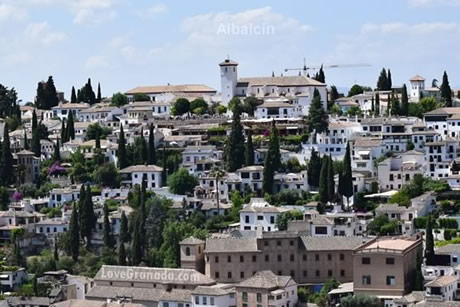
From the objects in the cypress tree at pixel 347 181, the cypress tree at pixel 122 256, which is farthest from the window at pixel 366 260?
the cypress tree at pixel 122 256

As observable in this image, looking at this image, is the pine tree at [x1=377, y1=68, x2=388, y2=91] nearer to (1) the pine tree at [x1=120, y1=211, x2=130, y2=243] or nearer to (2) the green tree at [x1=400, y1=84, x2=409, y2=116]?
(2) the green tree at [x1=400, y1=84, x2=409, y2=116]

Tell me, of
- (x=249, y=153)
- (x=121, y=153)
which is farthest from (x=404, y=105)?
(x=121, y=153)

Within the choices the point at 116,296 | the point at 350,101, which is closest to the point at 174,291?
the point at 116,296

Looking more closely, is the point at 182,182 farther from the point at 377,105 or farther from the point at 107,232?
the point at 377,105

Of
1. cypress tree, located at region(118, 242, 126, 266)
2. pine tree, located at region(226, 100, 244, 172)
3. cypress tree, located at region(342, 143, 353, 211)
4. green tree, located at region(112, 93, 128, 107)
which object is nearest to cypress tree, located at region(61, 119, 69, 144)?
green tree, located at region(112, 93, 128, 107)

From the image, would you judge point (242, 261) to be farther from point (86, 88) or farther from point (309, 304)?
point (86, 88)

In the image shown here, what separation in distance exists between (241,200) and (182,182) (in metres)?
3.09

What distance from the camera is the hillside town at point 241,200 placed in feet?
141

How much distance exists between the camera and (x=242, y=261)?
44.7 metres

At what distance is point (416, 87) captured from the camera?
223ft

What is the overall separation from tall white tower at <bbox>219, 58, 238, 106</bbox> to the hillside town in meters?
0.11

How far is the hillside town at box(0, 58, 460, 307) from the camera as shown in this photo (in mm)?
43125

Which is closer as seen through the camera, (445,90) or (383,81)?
(445,90)

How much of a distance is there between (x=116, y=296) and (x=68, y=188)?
1432 centimetres
